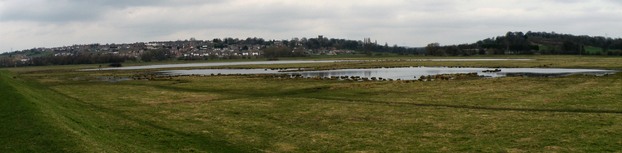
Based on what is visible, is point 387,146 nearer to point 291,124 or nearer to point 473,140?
point 473,140

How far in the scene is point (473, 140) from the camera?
21609mm

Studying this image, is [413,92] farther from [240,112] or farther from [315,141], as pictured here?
[315,141]

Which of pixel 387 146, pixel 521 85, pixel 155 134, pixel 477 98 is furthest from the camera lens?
pixel 521 85

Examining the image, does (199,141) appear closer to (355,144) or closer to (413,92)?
(355,144)

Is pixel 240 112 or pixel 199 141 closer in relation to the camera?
pixel 199 141

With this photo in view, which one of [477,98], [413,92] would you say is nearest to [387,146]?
[477,98]

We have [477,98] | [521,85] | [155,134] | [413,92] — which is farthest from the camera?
[521,85]

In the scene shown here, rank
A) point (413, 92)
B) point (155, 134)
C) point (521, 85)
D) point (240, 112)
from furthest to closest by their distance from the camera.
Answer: point (521, 85) < point (413, 92) < point (240, 112) < point (155, 134)

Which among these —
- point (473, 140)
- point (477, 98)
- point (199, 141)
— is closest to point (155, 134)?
point (199, 141)

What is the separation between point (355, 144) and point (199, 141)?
6766 millimetres

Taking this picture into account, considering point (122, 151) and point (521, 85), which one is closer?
point (122, 151)

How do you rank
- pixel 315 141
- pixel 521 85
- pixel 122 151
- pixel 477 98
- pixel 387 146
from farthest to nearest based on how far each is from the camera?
pixel 521 85 → pixel 477 98 → pixel 315 141 → pixel 387 146 → pixel 122 151

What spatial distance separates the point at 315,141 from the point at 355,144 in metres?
1.88

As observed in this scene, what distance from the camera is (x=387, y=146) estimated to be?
68.7 ft
